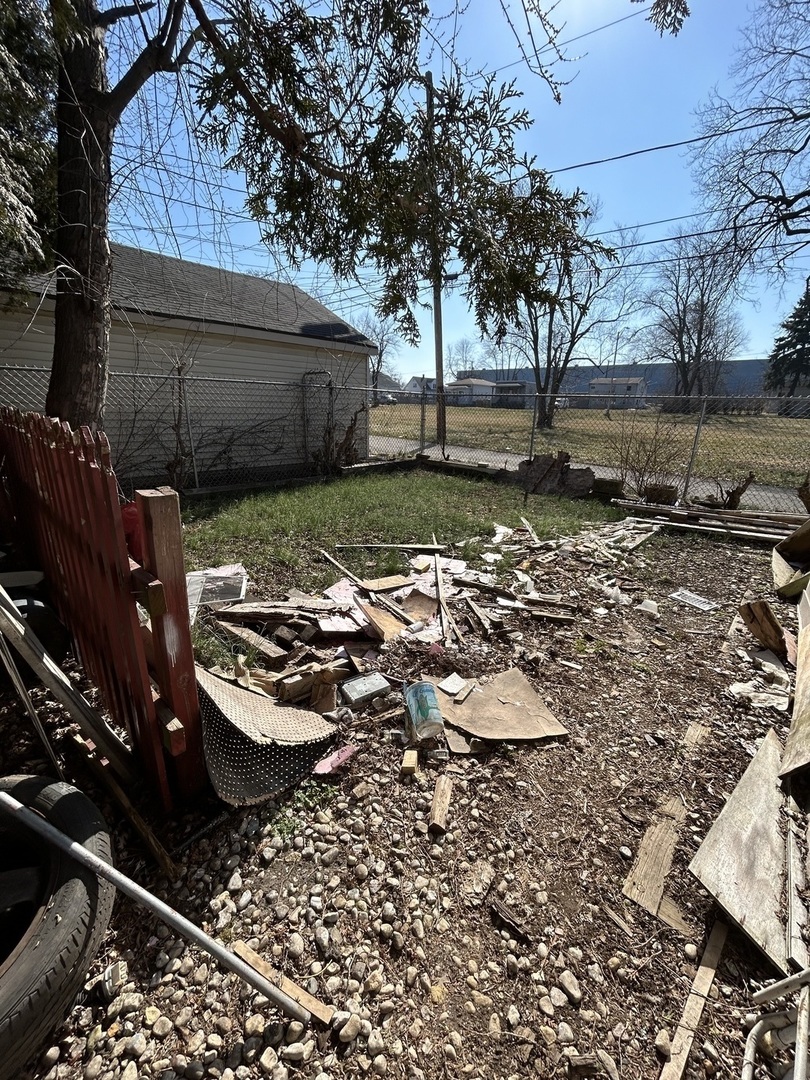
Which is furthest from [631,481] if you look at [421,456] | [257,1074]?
[257,1074]

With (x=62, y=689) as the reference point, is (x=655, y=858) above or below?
below

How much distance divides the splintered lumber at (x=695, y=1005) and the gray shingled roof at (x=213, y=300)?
731 centimetres

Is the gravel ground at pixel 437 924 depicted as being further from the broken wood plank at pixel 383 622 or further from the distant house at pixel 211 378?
the distant house at pixel 211 378

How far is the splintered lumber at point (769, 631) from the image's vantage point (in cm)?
362

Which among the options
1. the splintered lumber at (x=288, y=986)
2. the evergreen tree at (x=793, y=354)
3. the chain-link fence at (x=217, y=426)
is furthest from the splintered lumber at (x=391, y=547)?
the evergreen tree at (x=793, y=354)

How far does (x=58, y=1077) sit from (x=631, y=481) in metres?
9.69

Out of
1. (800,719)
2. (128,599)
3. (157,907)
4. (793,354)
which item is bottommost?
(800,719)

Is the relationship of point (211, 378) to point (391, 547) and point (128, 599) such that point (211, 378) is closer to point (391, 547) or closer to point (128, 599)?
point (391, 547)

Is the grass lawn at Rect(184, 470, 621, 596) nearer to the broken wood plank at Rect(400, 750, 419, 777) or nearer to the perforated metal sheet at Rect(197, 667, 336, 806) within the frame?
the perforated metal sheet at Rect(197, 667, 336, 806)

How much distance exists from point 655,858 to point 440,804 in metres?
0.94

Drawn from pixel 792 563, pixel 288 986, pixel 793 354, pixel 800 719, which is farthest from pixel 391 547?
pixel 793 354

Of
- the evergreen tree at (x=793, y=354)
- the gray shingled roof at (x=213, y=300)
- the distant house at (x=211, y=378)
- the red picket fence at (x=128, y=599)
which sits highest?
the evergreen tree at (x=793, y=354)

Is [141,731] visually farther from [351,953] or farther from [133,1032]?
[351,953]

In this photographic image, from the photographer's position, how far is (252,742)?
213 cm
